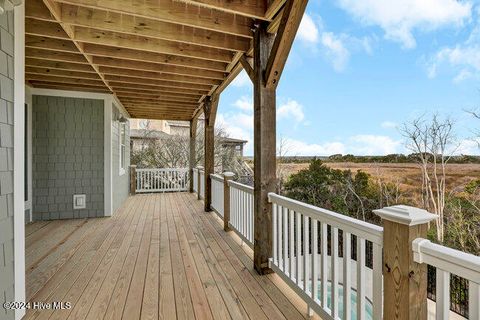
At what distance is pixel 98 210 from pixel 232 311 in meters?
4.28

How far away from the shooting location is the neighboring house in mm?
13102

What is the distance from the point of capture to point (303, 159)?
13.6 metres

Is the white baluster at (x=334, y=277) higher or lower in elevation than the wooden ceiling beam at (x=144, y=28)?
lower

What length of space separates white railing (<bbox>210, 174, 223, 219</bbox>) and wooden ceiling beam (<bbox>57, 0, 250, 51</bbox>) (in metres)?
2.45

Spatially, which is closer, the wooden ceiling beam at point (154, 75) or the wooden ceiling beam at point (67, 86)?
the wooden ceiling beam at point (154, 75)

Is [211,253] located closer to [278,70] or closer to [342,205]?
[278,70]

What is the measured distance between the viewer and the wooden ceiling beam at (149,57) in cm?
333

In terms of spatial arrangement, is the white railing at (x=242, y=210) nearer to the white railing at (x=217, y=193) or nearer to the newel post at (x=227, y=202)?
the newel post at (x=227, y=202)

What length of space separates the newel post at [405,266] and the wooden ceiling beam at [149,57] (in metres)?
3.24

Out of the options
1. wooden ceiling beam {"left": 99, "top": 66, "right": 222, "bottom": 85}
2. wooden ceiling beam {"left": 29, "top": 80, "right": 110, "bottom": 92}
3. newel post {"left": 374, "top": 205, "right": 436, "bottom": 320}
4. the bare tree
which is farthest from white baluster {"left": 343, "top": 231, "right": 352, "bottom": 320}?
the bare tree

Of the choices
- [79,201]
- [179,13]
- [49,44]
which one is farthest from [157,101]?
[179,13]

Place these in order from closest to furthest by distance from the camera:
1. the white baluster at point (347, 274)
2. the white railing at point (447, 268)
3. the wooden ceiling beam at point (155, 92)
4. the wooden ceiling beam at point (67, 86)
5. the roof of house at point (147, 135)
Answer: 1. the white railing at point (447, 268)
2. the white baluster at point (347, 274)
3. the wooden ceiling beam at point (67, 86)
4. the wooden ceiling beam at point (155, 92)
5. the roof of house at point (147, 135)

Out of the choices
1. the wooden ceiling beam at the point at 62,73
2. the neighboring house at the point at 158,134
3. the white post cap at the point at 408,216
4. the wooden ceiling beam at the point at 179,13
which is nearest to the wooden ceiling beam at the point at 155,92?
the wooden ceiling beam at the point at 62,73

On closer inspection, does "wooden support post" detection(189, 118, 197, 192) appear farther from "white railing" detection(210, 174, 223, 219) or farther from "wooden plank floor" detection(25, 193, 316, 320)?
"wooden plank floor" detection(25, 193, 316, 320)
